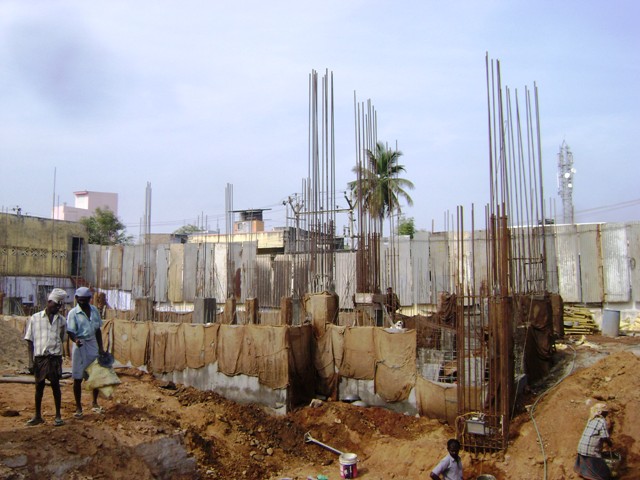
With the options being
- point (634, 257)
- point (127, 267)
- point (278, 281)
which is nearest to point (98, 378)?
point (278, 281)

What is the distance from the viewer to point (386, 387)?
10094mm

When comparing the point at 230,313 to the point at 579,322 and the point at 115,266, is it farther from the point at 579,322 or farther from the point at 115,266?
the point at 115,266

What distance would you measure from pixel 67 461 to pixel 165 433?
1.49 meters

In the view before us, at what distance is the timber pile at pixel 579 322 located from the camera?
1541 cm

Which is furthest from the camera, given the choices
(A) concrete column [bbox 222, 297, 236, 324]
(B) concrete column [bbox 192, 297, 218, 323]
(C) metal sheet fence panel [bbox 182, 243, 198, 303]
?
(C) metal sheet fence panel [bbox 182, 243, 198, 303]

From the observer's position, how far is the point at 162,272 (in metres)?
23.4

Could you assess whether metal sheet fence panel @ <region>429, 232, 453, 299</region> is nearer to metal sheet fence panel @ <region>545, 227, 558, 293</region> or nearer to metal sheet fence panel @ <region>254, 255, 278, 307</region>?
metal sheet fence panel @ <region>545, 227, 558, 293</region>

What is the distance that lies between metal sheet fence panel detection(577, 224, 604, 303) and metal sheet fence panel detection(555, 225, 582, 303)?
0.47 feet

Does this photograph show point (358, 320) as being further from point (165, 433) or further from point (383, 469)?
point (165, 433)

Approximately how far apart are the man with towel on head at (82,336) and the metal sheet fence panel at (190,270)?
15.4 m

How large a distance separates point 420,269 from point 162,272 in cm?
1093

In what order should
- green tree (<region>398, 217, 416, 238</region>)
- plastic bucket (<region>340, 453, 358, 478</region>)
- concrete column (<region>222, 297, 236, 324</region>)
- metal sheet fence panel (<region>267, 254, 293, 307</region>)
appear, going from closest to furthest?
plastic bucket (<region>340, 453, 358, 478</region>) < concrete column (<region>222, 297, 236, 324</region>) < metal sheet fence panel (<region>267, 254, 293, 307</region>) < green tree (<region>398, 217, 416, 238</region>)

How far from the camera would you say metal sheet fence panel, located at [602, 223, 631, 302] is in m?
16.4

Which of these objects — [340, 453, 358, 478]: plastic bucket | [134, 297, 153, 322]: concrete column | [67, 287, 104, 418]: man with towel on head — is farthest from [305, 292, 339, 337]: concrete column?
[134, 297, 153, 322]: concrete column
